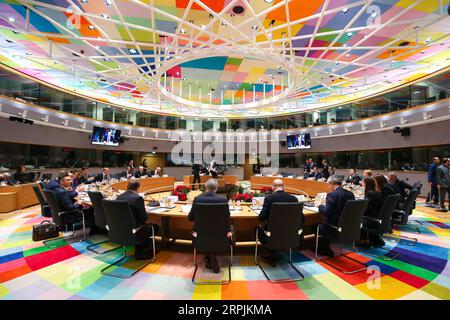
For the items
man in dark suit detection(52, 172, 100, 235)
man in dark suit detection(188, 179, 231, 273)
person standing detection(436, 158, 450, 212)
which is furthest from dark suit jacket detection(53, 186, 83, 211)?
person standing detection(436, 158, 450, 212)

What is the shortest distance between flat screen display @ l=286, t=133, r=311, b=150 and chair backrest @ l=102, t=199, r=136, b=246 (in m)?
13.1

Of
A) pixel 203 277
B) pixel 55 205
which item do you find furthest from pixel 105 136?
pixel 203 277

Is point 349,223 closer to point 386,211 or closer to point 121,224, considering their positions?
point 386,211

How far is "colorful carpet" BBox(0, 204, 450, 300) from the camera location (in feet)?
8.24

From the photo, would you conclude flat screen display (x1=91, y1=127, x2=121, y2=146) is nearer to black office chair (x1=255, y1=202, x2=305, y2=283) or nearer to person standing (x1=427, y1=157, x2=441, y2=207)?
black office chair (x1=255, y1=202, x2=305, y2=283)

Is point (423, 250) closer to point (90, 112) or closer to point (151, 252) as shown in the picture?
point (151, 252)

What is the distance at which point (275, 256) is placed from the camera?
3.35 m

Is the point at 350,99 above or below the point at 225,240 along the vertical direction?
above

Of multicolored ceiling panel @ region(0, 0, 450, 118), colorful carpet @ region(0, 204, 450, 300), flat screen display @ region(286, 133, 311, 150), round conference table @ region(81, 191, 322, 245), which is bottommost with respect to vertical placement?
colorful carpet @ region(0, 204, 450, 300)

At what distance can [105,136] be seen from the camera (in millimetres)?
12336

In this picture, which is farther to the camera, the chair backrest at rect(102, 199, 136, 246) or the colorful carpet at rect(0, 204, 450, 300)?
A: the chair backrest at rect(102, 199, 136, 246)

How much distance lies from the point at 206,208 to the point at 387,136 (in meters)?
11.6

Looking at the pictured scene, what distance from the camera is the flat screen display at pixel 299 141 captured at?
1396cm
